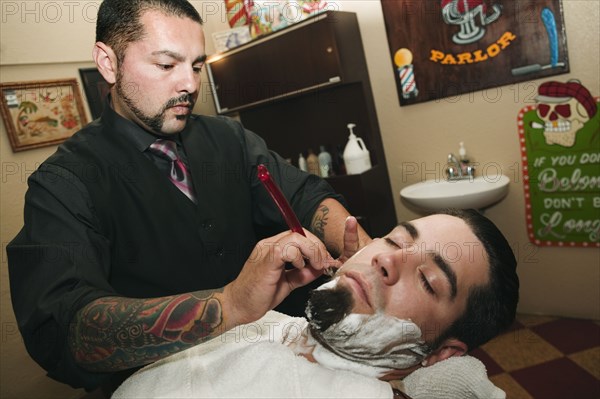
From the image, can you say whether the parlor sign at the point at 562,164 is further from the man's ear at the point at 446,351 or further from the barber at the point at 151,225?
the man's ear at the point at 446,351

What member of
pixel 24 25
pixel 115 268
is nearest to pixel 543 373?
pixel 115 268

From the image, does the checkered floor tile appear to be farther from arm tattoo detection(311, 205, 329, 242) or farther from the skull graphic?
arm tattoo detection(311, 205, 329, 242)

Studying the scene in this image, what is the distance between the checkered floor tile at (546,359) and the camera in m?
2.23

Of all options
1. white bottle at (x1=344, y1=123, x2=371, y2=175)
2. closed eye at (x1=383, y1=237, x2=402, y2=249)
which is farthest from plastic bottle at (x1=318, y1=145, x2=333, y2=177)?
closed eye at (x1=383, y1=237, x2=402, y2=249)

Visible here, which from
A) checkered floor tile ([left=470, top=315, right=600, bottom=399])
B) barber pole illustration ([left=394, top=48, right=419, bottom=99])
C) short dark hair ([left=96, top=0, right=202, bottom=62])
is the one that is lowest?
checkered floor tile ([left=470, top=315, right=600, bottom=399])

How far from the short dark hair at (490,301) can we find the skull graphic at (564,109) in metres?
1.80

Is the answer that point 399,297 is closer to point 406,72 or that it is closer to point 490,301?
point 490,301

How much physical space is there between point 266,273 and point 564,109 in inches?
93.5

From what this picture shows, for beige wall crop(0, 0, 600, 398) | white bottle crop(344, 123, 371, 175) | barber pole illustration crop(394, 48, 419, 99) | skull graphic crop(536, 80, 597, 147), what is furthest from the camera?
white bottle crop(344, 123, 371, 175)

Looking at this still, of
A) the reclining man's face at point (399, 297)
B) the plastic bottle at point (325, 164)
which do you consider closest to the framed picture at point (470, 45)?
the plastic bottle at point (325, 164)

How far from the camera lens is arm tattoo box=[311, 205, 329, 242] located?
Result: 1445 millimetres

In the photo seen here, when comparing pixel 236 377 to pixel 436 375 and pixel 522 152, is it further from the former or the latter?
pixel 522 152

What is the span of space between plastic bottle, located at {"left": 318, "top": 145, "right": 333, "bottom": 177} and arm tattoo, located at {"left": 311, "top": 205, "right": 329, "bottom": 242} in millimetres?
1719

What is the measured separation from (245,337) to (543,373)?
6.57 ft
